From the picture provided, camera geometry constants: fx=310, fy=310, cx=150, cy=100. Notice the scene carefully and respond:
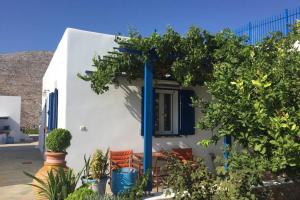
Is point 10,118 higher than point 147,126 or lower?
higher

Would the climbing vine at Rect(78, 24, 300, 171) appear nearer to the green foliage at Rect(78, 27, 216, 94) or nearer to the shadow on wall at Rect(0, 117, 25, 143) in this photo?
the green foliage at Rect(78, 27, 216, 94)

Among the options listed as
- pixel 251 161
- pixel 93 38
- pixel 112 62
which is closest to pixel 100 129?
pixel 112 62

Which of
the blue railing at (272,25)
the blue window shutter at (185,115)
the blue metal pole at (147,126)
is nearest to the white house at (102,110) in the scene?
the blue window shutter at (185,115)

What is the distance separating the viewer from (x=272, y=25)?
921 centimetres

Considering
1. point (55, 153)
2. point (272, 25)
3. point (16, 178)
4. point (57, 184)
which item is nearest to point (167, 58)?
point (55, 153)

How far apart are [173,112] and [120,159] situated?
8.06ft

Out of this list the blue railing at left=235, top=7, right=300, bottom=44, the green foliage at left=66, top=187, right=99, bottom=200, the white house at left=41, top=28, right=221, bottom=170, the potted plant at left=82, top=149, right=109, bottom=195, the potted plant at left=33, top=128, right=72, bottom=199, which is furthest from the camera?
the blue railing at left=235, top=7, right=300, bottom=44

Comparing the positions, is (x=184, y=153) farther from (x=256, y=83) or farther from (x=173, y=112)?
(x=256, y=83)

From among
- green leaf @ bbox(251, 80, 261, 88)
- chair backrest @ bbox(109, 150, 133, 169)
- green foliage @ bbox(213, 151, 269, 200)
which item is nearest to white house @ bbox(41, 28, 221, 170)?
chair backrest @ bbox(109, 150, 133, 169)

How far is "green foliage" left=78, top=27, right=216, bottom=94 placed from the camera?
692 cm

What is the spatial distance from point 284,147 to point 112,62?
16.1 ft

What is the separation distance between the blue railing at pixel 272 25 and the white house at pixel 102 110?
2.81 meters

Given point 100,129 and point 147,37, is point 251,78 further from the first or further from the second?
point 100,129

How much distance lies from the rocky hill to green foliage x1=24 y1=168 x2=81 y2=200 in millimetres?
27500
